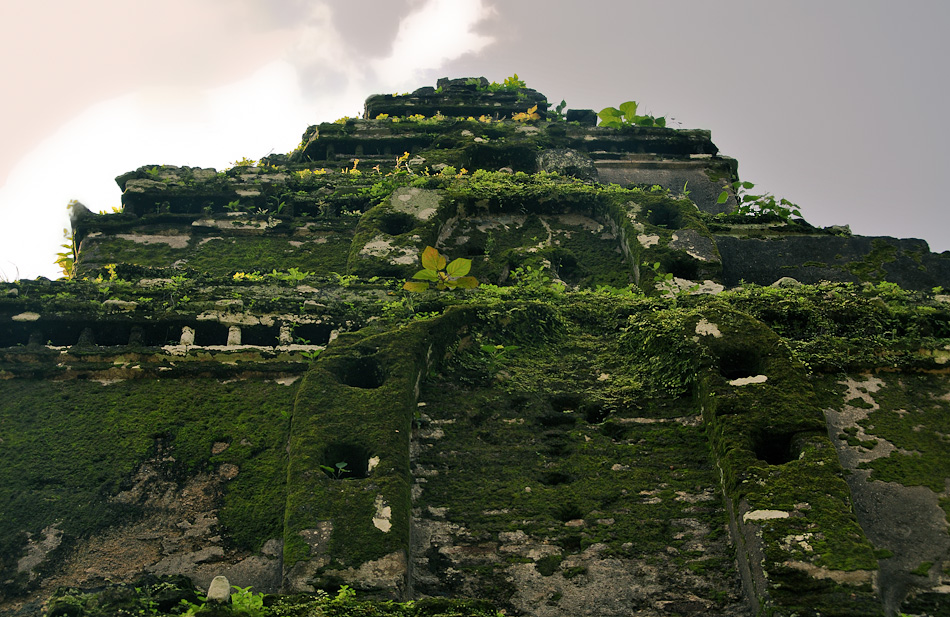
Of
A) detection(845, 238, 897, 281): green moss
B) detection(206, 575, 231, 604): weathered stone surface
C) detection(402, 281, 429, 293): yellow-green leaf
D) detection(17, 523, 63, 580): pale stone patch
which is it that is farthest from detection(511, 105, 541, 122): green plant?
detection(206, 575, 231, 604): weathered stone surface

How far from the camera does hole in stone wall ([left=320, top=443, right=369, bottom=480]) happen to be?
7.71m

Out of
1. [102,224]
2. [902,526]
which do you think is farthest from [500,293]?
[102,224]

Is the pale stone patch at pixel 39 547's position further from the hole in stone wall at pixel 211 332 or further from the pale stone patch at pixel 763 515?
the pale stone patch at pixel 763 515

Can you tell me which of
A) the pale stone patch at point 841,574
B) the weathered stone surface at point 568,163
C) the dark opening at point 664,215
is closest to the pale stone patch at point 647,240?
the dark opening at point 664,215

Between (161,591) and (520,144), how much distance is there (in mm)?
10535

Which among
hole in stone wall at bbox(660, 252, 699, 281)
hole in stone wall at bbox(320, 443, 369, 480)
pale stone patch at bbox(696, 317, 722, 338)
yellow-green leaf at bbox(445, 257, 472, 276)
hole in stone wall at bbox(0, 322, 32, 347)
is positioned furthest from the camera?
hole in stone wall at bbox(660, 252, 699, 281)

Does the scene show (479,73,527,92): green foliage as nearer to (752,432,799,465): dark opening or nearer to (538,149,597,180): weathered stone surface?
(538,149,597,180): weathered stone surface

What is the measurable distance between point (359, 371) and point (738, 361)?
320cm

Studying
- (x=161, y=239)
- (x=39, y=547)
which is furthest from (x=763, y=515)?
(x=161, y=239)

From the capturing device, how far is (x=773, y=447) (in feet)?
25.9

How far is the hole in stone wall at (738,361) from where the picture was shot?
8.63m

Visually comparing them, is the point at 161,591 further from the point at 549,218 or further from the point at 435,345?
the point at 549,218

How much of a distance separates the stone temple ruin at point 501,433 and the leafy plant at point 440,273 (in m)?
0.16

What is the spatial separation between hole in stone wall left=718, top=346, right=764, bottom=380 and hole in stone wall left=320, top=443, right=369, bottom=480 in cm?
307
